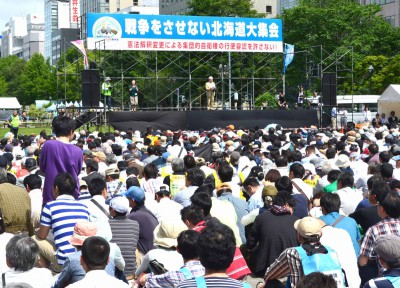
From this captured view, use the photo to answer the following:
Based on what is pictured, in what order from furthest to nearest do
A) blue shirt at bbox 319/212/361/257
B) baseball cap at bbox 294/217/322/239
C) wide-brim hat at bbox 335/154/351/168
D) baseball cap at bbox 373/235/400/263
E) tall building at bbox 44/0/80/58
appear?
tall building at bbox 44/0/80/58 → wide-brim hat at bbox 335/154/351/168 → blue shirt at bbox 319/212/361/257 → baseball cap at bbox 294/217/322/239 → baseball cap at bbox 373/235/400/263

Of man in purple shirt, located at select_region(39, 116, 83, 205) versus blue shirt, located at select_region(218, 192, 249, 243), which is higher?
man in purple shirt, located at select_region(39, 116, 83, 205)

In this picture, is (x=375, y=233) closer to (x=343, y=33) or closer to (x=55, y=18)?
(x=343, y=33)

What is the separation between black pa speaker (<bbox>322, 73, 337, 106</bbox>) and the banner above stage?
3023 mm

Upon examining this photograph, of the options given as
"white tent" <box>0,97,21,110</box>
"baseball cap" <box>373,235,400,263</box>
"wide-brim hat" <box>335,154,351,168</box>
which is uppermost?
"white tent" <box>0,97,21,110</box>

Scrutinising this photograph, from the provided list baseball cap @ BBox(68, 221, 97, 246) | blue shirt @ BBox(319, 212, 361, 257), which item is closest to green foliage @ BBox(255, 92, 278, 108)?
blue shirt @ BBox(319, 212, 361, 257)

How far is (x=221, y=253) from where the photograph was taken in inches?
163

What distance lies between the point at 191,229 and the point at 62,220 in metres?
1.33

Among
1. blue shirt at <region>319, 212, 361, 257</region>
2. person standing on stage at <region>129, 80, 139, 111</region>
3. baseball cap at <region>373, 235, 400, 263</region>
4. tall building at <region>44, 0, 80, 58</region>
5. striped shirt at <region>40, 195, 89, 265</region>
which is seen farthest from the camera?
tall building at <region>44, 0, 80, 58</region>

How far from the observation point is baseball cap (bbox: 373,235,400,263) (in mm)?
4672

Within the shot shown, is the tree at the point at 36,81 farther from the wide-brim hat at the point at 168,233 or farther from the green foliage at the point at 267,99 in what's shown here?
the wide-brim hat at the point at 168,233

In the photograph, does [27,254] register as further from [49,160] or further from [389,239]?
[389,239]

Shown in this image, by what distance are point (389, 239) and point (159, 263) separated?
1.77 meters

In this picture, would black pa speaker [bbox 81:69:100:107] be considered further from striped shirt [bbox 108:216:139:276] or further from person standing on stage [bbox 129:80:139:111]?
striped shirt [bbox 108:216:139:276]

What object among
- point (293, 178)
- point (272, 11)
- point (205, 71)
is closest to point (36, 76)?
point (272, 11)
